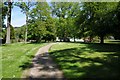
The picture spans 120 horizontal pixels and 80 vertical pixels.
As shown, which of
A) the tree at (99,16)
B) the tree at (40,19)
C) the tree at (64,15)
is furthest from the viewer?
the tree at (64,15)

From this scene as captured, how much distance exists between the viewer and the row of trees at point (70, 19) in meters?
25.8

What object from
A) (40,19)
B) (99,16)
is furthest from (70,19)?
(99,16)

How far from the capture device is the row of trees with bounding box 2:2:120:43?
25.8m

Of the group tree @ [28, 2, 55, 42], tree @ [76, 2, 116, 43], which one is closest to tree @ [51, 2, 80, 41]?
tree @ [28, 2, 55, 42]

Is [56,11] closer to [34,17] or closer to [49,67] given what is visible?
[34,17]

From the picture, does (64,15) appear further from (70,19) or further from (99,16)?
(99,16)

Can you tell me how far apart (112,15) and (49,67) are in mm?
15445

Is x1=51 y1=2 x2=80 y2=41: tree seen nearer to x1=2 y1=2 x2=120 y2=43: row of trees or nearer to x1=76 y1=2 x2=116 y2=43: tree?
x1=2 y1=2 x2=120 y2=43: row of trees

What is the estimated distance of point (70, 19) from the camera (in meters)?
49.9

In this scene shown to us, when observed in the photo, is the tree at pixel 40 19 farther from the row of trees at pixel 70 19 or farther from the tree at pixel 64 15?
the tree at pixel 64 15

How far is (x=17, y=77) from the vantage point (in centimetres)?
896

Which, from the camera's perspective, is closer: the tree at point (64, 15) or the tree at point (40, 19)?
the tree at point (40, 19)

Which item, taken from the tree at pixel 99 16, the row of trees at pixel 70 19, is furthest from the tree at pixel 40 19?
the tree at pixel 99 16

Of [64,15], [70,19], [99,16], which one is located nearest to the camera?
[99,16]
